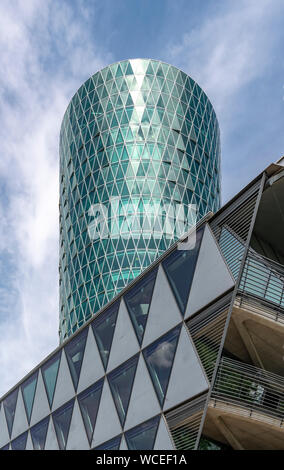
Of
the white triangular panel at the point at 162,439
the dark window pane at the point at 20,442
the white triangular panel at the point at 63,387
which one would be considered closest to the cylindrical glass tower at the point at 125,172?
the dark window pane at the point at 20,442

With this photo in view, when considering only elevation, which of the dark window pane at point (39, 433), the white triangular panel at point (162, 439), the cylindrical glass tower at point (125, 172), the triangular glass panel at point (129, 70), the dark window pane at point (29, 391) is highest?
the triangular glass panel at point (129, 70)

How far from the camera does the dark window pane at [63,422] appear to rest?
23.3 m

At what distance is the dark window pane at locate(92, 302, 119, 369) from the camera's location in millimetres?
21672

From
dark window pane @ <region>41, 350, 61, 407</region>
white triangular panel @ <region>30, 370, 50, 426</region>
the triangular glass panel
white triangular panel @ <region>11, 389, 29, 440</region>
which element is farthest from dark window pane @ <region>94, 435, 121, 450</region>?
the triangular glass panel

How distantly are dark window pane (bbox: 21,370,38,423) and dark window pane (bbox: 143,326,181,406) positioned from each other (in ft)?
34.8

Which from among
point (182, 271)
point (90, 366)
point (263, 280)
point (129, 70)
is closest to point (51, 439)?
point (90, 366)

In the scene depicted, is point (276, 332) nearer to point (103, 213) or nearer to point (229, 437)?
point (229, 437)

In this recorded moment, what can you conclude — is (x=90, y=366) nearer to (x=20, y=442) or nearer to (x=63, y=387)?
(x=63, y=387)

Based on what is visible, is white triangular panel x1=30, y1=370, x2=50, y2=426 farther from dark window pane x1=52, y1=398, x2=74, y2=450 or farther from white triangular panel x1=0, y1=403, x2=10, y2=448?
white triangular panel x1=0, y1=403, x2=10, y2=448

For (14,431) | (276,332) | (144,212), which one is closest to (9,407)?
(14,431)

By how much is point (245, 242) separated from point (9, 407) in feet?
63.2

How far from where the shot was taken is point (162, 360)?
1839 centimetres

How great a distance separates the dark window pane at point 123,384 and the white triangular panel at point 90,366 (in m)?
1.14

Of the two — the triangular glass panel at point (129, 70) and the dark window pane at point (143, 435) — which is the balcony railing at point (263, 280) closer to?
the dark window pane at point (143, 435)
